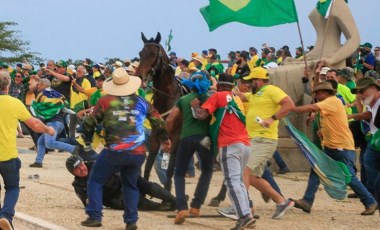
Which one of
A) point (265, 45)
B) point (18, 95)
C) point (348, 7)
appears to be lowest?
point (18, 95)

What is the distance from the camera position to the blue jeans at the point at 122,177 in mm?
10328

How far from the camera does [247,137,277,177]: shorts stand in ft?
36.8

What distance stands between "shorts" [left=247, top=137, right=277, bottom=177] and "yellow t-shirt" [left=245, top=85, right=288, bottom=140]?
0.21ft

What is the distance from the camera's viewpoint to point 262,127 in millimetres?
11312

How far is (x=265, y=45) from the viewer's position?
24469 mm

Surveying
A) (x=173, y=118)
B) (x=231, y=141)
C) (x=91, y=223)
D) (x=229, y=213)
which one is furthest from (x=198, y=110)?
(x=91, y=223)

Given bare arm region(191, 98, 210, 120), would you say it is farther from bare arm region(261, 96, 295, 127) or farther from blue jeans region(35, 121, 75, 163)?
blue jeans region(35, 121, 75, 163)

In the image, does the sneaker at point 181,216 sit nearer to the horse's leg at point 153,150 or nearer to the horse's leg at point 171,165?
the horse's leg at point 171,165

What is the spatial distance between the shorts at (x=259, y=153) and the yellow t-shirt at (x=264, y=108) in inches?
2.6

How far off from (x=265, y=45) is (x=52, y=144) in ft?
26.6

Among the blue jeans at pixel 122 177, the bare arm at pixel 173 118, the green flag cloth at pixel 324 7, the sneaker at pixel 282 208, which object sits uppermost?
the green flag cloth at pixel 324 7

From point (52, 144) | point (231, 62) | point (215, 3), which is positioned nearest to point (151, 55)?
point (215, 3)

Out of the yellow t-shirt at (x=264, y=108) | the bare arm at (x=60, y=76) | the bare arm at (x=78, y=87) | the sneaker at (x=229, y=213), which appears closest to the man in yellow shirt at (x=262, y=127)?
the yellow t-shirt at (x=264, y=108)

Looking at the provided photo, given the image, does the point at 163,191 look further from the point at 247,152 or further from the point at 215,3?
the point at 215,3
